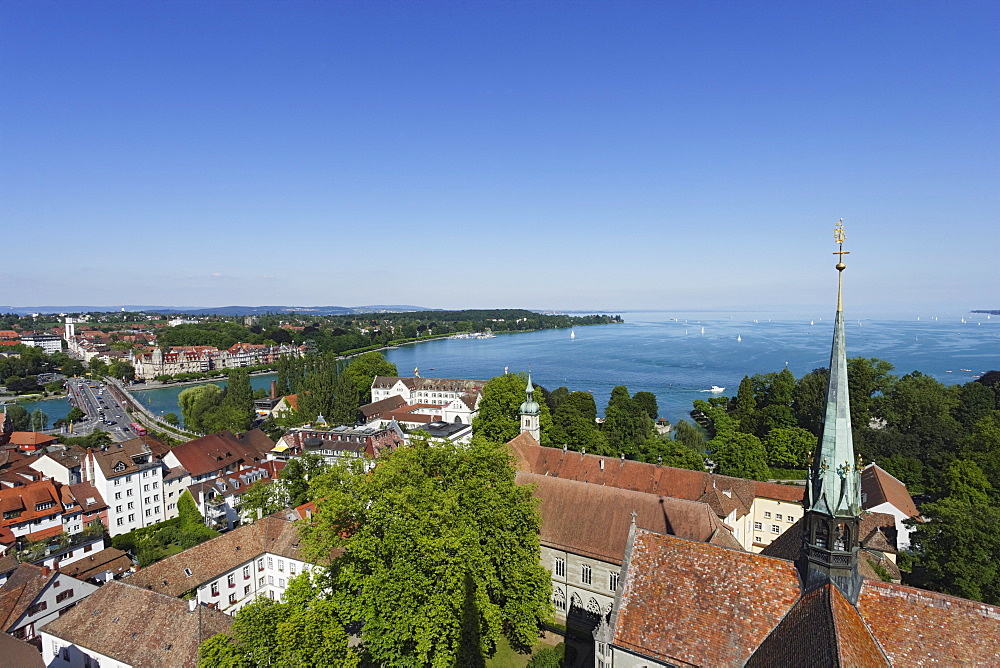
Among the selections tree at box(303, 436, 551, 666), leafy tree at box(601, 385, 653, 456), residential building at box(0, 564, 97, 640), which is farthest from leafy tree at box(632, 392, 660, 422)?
residential building at box(0, 564, 97, 640)

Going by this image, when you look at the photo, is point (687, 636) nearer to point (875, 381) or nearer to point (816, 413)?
point (816, 413)

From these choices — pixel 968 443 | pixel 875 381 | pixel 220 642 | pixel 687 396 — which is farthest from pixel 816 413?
pixel 220 642

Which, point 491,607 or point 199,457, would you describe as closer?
point 491,607

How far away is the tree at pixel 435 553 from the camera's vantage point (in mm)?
18953

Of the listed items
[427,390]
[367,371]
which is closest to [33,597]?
Result: [427,390]

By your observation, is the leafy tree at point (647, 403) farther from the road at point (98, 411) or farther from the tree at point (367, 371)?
the road at point (98, 411)

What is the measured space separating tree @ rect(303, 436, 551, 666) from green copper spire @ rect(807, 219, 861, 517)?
11908mm

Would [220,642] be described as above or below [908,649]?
below

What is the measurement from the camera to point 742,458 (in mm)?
48781

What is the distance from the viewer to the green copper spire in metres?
13.9

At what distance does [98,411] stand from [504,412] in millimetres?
80490

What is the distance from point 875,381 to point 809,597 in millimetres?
72679

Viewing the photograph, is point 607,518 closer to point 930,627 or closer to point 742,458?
point 930,627

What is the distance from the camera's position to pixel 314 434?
60656 millimetres
